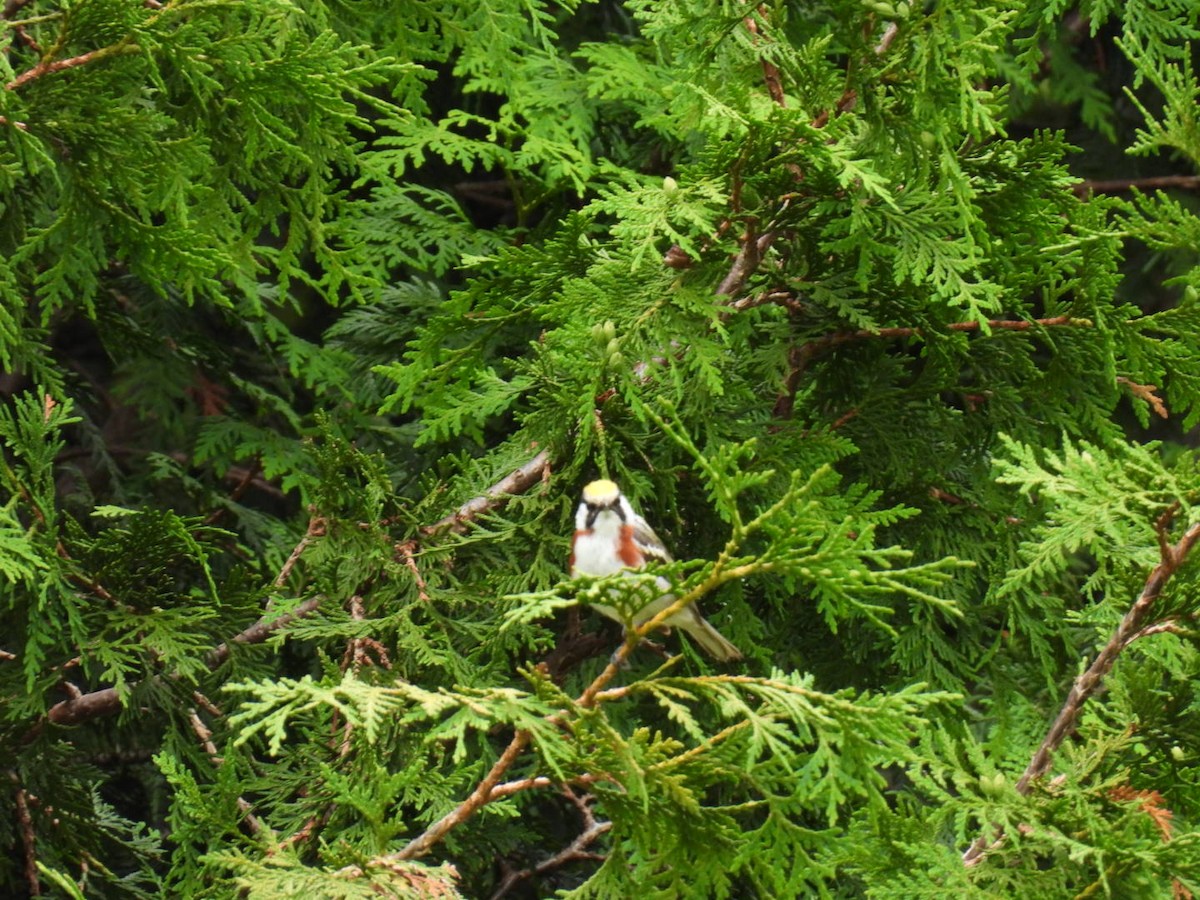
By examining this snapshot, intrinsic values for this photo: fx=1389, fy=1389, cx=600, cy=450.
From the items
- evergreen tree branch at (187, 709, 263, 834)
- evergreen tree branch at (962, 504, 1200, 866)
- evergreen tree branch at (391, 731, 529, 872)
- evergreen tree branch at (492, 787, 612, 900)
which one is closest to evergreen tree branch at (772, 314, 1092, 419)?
evergreen tree branch at (962, 504, 1200, 866)

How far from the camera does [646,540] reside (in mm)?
3502

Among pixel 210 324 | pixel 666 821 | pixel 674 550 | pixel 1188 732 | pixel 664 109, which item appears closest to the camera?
pixel 666 821

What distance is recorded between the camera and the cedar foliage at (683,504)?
2.69m

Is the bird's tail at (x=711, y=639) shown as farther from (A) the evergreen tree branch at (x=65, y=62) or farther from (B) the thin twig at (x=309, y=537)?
(A) the evergreen tree branch at (x=65, y=62)

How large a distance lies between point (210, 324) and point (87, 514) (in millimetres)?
1137

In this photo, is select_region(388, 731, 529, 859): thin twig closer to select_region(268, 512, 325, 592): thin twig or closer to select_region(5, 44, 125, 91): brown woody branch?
select_region(268, 512, 325, 592): thin twig

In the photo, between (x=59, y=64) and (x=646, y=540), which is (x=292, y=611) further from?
(x=59, y=64)

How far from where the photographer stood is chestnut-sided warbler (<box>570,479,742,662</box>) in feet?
10.8

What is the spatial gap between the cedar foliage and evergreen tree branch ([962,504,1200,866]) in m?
0.01

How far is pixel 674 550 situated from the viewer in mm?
3734

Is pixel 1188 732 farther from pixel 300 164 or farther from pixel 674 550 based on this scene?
pixel 300 164

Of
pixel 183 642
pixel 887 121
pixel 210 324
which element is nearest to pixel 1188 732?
pixel 887 121

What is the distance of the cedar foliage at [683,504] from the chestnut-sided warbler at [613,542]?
63 mm

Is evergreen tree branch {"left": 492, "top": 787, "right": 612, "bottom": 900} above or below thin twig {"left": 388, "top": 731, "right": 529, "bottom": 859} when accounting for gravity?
below
